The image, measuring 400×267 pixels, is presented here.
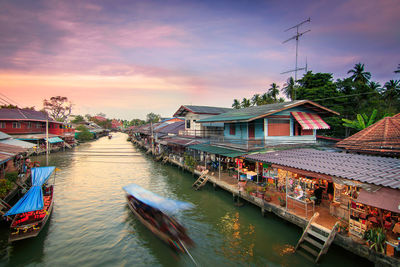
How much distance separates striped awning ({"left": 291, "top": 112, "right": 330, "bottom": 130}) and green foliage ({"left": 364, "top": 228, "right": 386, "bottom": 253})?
1201 cm

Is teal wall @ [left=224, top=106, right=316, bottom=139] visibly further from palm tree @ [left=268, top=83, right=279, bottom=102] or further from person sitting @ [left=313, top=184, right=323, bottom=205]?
palm tree @ [left=268, top=83, right=279, bottom=102]

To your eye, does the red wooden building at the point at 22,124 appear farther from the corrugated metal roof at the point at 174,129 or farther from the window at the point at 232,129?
the window at the point at 232,129

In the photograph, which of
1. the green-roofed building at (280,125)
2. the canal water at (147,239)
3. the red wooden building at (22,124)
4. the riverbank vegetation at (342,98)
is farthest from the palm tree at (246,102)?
the red wooden building at (22,124)

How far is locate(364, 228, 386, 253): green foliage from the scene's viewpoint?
7862 millimetres

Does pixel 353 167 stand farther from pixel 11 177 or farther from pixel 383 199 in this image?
pixel 11 177

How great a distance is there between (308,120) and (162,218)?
57.0 ft

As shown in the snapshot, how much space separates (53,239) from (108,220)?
3.21 m

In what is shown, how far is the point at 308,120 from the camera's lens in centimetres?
1992

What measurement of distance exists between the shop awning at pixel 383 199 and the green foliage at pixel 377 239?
154cm

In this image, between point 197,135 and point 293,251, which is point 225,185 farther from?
point 197,135

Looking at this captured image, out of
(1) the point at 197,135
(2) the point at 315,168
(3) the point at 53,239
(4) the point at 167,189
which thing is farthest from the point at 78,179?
(2) the point at 315,168

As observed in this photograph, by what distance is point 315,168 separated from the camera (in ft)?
35.4

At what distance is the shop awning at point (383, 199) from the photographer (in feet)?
23.6

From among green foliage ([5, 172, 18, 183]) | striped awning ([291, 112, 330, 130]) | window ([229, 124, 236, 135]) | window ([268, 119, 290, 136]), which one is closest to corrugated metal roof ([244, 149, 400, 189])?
window ([268, 119, 290, 136])
